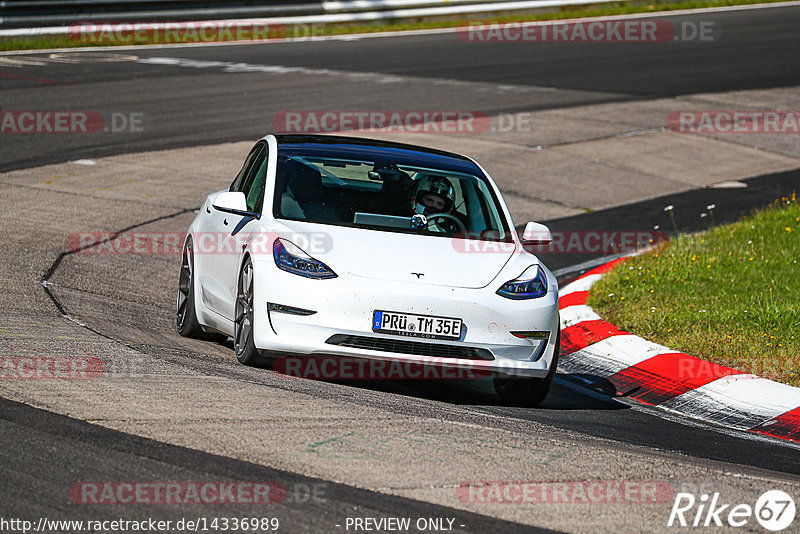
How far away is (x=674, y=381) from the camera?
8602 mm

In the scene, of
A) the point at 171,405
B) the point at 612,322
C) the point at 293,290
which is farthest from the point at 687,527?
the point at 612,322

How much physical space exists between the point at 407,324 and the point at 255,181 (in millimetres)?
2109

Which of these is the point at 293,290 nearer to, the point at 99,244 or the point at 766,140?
the point at 99,244

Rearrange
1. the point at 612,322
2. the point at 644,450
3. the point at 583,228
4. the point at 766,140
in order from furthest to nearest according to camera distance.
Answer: the point at 766,140
the point at 583,228
the point at 612,322
the point at 644,450

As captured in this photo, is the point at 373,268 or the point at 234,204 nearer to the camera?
the point at 373,268

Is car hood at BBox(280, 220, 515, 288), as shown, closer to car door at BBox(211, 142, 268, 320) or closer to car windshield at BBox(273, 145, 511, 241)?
car windshield at BBox(273, 145, 511, 241)

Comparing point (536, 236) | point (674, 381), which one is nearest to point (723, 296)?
point (674, 381)

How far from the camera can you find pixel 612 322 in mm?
10023

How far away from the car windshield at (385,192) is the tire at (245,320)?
0.51 m

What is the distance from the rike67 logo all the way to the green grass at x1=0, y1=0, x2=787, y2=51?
23297mm

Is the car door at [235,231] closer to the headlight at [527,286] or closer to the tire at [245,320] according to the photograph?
the tire at [245,320]

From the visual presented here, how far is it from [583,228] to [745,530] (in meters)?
9.40

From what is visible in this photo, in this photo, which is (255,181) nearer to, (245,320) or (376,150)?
(376,150)

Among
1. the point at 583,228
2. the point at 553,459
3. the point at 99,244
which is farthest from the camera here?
the point at 583,228
